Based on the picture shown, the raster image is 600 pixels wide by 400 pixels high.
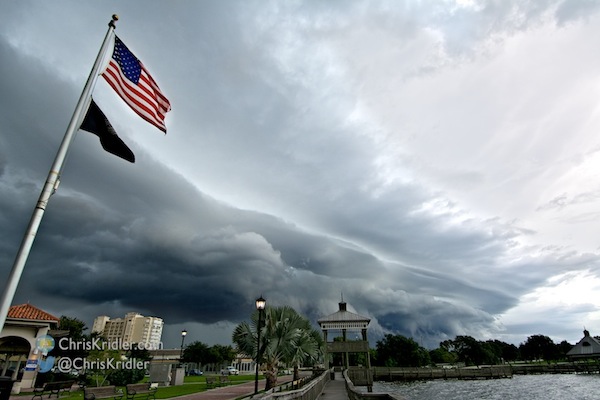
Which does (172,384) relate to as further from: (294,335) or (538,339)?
(538,339)

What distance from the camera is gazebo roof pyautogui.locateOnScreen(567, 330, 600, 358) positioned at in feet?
281

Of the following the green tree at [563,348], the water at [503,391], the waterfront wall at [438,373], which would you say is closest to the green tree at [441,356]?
the green tree at [563,348]

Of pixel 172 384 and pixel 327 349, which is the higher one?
pixel 327 349

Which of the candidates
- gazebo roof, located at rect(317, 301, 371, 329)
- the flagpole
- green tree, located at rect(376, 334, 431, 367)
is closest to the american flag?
the flagpole

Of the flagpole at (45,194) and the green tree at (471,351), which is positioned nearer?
the flagpole at (45,194)

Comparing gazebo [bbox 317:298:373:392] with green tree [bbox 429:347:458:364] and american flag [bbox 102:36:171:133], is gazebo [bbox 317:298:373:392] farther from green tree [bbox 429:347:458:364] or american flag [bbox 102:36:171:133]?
green tree [bbox 429:347:458:364]

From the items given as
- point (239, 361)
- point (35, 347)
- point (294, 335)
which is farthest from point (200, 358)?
point (294, 335)

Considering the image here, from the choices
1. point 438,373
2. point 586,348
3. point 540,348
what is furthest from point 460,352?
point 438,373

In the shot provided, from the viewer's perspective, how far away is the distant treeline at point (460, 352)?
9131cm

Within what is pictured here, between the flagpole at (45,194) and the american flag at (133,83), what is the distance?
0.37m

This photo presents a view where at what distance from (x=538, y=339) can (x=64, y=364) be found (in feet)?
579

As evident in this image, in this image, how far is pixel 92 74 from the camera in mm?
6992

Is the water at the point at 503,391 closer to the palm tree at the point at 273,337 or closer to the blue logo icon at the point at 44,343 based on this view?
the palm tree at the point at 273,337

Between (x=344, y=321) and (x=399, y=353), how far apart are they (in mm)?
63014
